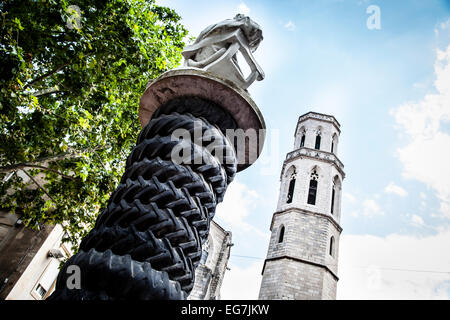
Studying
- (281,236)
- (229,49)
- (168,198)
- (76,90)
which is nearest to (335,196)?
(281,236)

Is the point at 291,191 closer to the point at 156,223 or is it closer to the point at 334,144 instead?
the point at 334,144

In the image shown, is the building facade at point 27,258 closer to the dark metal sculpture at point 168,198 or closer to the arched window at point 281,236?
the dark metal sculpture at point 168,198

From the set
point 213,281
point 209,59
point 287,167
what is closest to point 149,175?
point 209,59

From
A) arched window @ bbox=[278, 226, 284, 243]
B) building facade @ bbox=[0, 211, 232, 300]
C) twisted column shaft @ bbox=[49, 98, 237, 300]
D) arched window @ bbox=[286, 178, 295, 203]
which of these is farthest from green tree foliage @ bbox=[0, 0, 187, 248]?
arched window @ bbox=[286, 178, 295, 203]

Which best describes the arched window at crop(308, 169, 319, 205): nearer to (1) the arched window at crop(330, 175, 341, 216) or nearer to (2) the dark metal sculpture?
(1) the arched window at crop(330, 175, 341, 216)

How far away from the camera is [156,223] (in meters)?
1.03

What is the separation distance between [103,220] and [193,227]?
0.33m

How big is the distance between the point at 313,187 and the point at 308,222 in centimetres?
367

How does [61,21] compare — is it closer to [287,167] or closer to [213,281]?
[213,281]

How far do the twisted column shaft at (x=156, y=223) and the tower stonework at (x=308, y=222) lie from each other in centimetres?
1913

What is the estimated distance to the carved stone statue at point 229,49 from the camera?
5.32 ft

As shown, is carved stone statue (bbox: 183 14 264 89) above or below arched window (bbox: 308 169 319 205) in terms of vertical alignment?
below

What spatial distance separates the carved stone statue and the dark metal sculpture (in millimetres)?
220

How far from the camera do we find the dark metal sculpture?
94 cm
